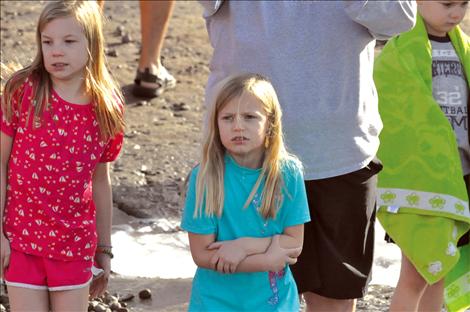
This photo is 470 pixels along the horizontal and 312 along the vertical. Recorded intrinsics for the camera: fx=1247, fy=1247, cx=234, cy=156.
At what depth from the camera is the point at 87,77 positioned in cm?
429

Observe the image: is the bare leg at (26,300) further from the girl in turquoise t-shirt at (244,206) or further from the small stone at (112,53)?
the small stone at (112,53)

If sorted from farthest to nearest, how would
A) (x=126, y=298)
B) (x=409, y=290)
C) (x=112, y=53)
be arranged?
(x=112, y=53)
(x=126, y=298)
(x=409, y=290)

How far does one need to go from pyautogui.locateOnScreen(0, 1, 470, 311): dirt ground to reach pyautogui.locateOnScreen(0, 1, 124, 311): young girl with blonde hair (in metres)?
1.34

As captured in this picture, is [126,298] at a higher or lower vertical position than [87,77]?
lower

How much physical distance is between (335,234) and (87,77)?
1021 millimetres

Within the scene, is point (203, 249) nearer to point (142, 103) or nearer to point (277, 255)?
point (277, 255)

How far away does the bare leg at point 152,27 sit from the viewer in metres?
8.30

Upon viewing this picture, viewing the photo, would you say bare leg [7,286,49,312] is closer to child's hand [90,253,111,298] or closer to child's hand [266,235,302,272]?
child's hand [90,253,111,298]

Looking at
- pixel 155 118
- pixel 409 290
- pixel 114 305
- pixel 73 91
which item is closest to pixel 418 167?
pixel 409 290

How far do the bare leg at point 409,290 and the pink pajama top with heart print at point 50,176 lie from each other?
1380mm

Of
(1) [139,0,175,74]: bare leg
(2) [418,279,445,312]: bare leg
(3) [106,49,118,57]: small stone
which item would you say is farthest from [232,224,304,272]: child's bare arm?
(3) [106,49,118,57]: small stone

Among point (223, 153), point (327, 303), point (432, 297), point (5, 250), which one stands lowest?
point (432, 297)

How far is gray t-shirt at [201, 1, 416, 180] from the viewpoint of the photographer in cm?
420

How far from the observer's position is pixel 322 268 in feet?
14.4
